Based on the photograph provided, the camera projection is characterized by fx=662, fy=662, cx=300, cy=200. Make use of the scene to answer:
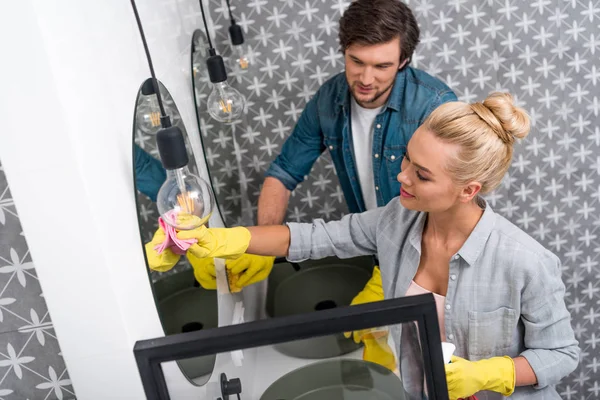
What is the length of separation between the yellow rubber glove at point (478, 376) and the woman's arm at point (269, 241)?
501 mm

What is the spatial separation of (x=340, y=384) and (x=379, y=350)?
84 millimetres

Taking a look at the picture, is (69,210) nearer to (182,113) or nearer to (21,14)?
(21,14)

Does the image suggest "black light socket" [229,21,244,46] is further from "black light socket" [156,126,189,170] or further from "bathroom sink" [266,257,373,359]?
"black light socket" [156,126,189,170]

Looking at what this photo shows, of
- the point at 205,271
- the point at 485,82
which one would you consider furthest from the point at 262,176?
the point at 205,271

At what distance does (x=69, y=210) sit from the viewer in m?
0.99

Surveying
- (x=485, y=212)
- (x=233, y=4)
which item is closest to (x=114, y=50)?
(x=485, y=212)

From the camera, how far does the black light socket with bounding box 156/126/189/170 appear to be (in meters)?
1.04

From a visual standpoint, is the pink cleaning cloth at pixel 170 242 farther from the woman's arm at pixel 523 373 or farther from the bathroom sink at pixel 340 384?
the woman's arm at pixel 523 373

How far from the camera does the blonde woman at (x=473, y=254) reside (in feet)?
4.65

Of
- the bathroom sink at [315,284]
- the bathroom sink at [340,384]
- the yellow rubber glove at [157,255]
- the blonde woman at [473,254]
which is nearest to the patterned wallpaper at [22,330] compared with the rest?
the yellow rubber glove at [157,255]

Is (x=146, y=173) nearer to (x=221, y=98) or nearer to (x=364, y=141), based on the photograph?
(x=221, y=98)

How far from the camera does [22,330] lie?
120 cm

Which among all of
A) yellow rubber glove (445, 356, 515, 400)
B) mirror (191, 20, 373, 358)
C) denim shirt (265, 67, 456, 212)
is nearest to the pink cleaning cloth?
yellow rubber glove (445, 356, 515, 400)

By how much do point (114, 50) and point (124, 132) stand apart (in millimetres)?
148
